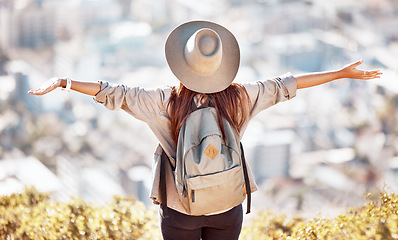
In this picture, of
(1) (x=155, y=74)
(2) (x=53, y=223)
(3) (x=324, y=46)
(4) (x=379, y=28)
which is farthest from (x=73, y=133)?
(2) (x=53, y=223)

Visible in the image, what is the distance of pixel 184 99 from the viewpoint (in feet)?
2.93

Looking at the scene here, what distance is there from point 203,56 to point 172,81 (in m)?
11.9

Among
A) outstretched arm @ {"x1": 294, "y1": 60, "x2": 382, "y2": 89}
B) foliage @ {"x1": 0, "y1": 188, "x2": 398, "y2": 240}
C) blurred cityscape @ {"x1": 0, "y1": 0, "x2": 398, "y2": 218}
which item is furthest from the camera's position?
blurred cityscape @ {"x1": 0, "y1": 0, "x2": 398, "y2": 218}

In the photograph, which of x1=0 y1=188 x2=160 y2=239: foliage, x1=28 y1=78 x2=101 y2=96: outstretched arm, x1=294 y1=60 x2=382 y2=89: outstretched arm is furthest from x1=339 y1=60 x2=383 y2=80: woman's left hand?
x1=0 y1=188 x2=160 y2=239: foliage

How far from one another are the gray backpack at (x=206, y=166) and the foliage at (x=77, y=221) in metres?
0.46

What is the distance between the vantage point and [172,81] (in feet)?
41.9

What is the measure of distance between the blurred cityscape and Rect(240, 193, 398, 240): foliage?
476 inches

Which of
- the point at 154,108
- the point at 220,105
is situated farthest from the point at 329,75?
the point at 154,108

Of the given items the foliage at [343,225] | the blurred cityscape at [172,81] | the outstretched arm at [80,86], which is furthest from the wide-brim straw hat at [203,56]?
the blurred cityscape at [172,81]

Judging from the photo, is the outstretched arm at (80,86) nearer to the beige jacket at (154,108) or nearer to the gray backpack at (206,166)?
the beige jacket at (154,108)

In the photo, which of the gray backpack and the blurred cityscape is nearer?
the gray backpack

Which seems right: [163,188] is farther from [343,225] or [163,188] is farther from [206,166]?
[343,225]

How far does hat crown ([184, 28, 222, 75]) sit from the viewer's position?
869 millimetres

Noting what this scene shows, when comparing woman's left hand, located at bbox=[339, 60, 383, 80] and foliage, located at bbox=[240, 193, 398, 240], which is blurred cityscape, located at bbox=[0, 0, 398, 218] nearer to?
foliage, located at bbox=[240, 193, 398, 240]
